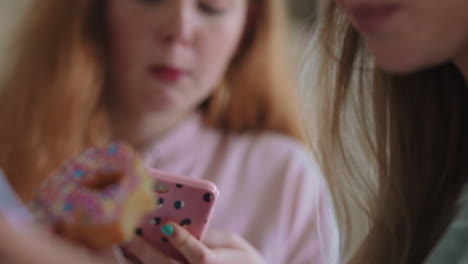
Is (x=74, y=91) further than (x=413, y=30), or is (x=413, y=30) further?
(x=74, y=91)

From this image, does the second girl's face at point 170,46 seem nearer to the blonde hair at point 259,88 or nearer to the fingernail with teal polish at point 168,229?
the blonde hair at point 259,88

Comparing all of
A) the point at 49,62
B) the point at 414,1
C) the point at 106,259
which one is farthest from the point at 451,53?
the point at 49,62

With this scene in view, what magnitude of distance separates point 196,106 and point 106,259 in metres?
0.63

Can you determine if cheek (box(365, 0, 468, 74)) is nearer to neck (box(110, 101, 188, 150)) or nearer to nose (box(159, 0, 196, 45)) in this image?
nose (box(159, 0, 196, 45))

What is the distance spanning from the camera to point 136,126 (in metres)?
0.86

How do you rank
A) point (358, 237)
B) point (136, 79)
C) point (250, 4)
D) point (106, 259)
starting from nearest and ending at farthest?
1. point (106, 259)
2. point (358, 237)
3. point (136, 79)
4. point (250, 4)

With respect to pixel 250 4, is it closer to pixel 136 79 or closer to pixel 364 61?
pixel 136 79

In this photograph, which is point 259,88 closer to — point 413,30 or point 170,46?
point 170,46

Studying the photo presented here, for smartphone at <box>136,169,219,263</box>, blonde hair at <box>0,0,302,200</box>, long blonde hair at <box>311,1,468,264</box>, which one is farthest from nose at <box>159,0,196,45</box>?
smartphone at <box>136,169,219,263</box>

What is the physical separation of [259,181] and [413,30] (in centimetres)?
52

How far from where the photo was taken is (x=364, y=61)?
1.75 ft

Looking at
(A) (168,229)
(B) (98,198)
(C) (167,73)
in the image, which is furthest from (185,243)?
(C) (167,73)

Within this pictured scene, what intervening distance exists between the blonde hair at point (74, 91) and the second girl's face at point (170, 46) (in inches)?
1.9

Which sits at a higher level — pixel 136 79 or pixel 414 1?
pixel 414 1
